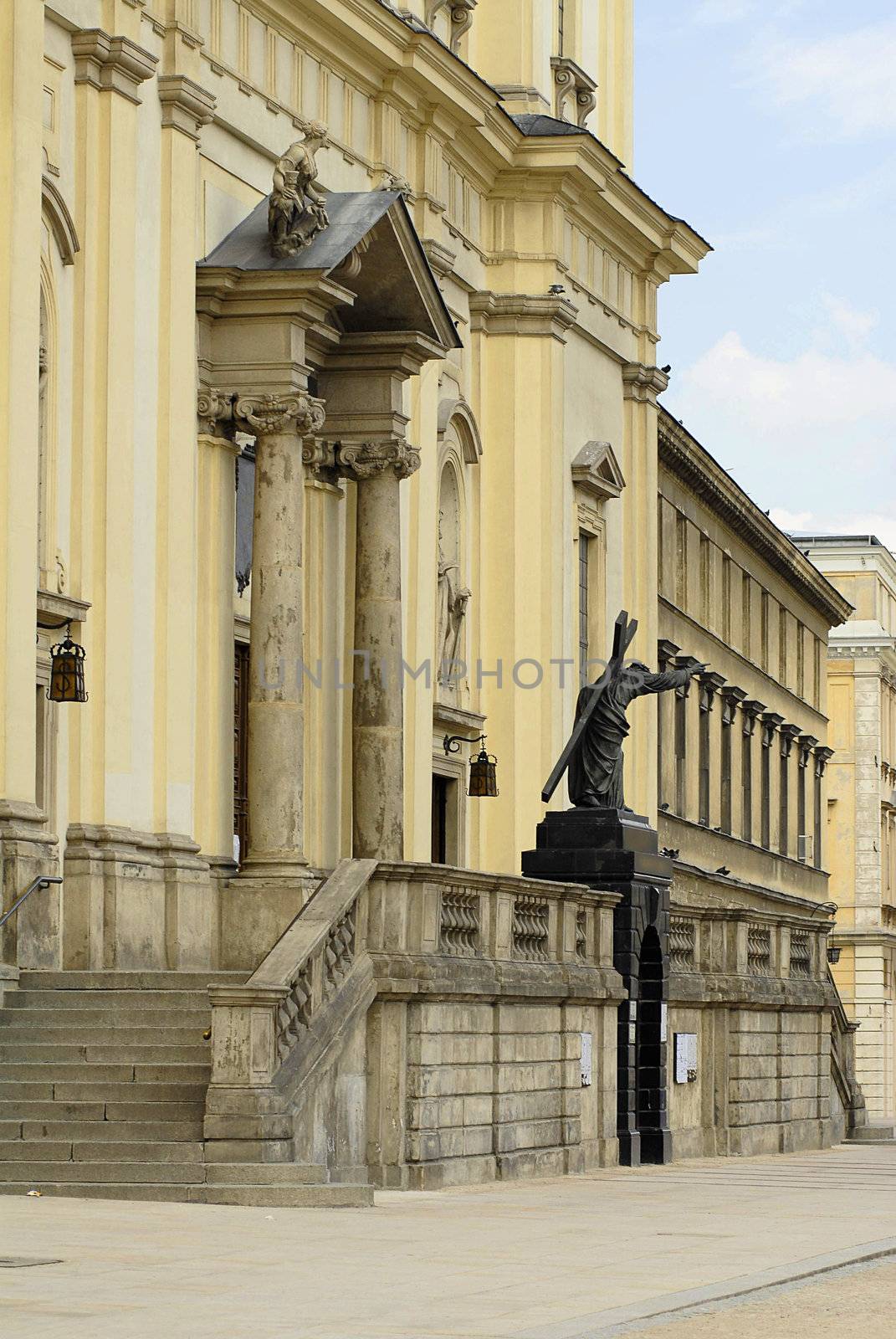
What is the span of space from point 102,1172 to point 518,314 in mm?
20208

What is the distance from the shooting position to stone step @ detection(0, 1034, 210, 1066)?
20.8 meters

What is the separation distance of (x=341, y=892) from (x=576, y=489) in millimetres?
18093

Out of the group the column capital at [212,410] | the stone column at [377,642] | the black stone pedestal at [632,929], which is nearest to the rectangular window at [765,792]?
the stone column at [377,642]

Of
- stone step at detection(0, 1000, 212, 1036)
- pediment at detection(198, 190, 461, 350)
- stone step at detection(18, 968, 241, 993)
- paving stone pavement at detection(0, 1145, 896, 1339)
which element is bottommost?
paving stone pavement at detection(0, 1145, 896, 1339)

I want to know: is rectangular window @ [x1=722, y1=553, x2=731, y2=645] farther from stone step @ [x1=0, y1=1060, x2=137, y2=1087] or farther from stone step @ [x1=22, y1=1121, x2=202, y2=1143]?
stone step @ [x1=22, y1=1121, x2=202, y2=1143]

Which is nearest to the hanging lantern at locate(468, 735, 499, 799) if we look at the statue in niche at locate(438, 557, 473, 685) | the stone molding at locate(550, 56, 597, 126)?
the statue in niche at locate(438, 557, 473, 685)

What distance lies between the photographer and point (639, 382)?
42.2 metres

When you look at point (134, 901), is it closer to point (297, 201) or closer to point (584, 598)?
point (297, 201)

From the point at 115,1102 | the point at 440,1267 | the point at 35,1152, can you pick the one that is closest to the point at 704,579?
the point at 115,1102

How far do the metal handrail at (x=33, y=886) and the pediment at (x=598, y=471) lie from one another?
662 inches

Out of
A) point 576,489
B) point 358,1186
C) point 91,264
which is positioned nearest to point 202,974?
point 358,1186

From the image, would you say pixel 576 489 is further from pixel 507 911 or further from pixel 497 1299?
pixel 497 1299

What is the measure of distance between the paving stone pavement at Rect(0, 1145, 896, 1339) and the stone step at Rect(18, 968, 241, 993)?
2970 millimetres

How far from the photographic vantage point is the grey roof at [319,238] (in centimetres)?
2783
